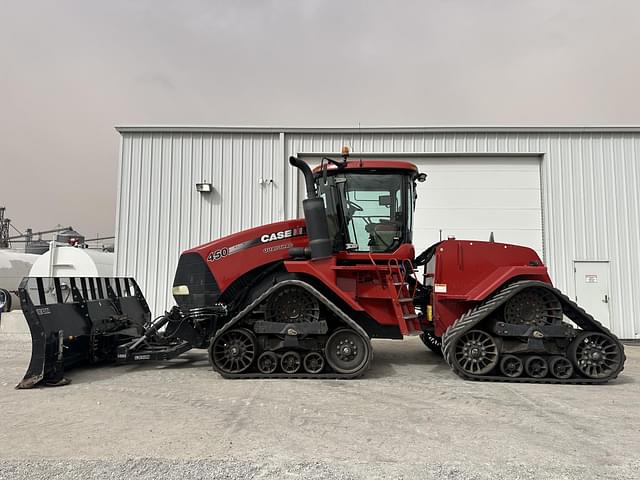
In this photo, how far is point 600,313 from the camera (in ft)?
35.5

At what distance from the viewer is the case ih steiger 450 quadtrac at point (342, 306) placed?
6.01 m

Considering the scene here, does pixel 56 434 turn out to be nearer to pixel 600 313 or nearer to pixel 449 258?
pixel 449 258

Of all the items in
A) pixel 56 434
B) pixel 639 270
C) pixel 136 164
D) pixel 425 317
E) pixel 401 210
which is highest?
pixel 136 164

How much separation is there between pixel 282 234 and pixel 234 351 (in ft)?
6.05

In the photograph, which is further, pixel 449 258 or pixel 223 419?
pixel 449 258

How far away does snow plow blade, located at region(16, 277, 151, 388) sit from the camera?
5594 mm

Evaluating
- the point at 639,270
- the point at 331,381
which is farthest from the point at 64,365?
the point at 639,270

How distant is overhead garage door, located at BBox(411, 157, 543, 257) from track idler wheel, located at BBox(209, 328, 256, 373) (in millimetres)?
6241

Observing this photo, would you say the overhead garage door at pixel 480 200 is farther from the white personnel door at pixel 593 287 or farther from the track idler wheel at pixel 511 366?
the track idler wheel at pixel 511 366

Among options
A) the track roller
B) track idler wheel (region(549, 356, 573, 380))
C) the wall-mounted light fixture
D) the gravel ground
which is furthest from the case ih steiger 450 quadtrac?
the wall-mounted light fixture

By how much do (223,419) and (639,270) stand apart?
10987mm

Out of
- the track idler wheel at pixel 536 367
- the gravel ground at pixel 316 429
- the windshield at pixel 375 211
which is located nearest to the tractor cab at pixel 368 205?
the windshield at pixel 375 211

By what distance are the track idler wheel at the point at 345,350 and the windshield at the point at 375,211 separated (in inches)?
51.8

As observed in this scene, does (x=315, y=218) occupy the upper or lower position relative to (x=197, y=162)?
lower
